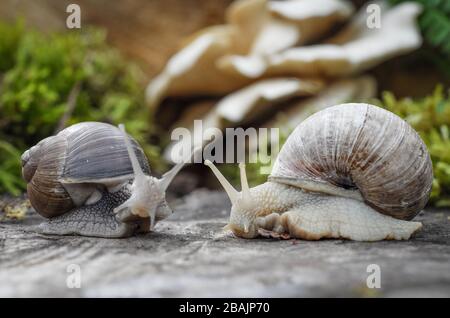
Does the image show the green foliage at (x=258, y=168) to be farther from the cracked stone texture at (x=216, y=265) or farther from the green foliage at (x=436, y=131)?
the cracked stone texture at (x=216, y=265)

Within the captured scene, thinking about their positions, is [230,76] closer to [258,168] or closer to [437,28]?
[258,168]

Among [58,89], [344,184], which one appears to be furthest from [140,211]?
[58,89]

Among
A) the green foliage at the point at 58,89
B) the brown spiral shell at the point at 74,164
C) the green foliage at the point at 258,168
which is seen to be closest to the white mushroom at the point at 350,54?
the green foliage at the point at 258,168

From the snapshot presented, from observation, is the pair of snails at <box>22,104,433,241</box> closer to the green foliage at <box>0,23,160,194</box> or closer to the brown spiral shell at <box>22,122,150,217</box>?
the brown spiral shell at <box>22,122,150,217</box>

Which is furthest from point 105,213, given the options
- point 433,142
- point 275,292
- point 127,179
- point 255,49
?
point 255,49

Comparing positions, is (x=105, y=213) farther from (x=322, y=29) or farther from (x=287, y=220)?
(x=322, y=29)

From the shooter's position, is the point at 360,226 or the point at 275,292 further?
the point at 360,226
